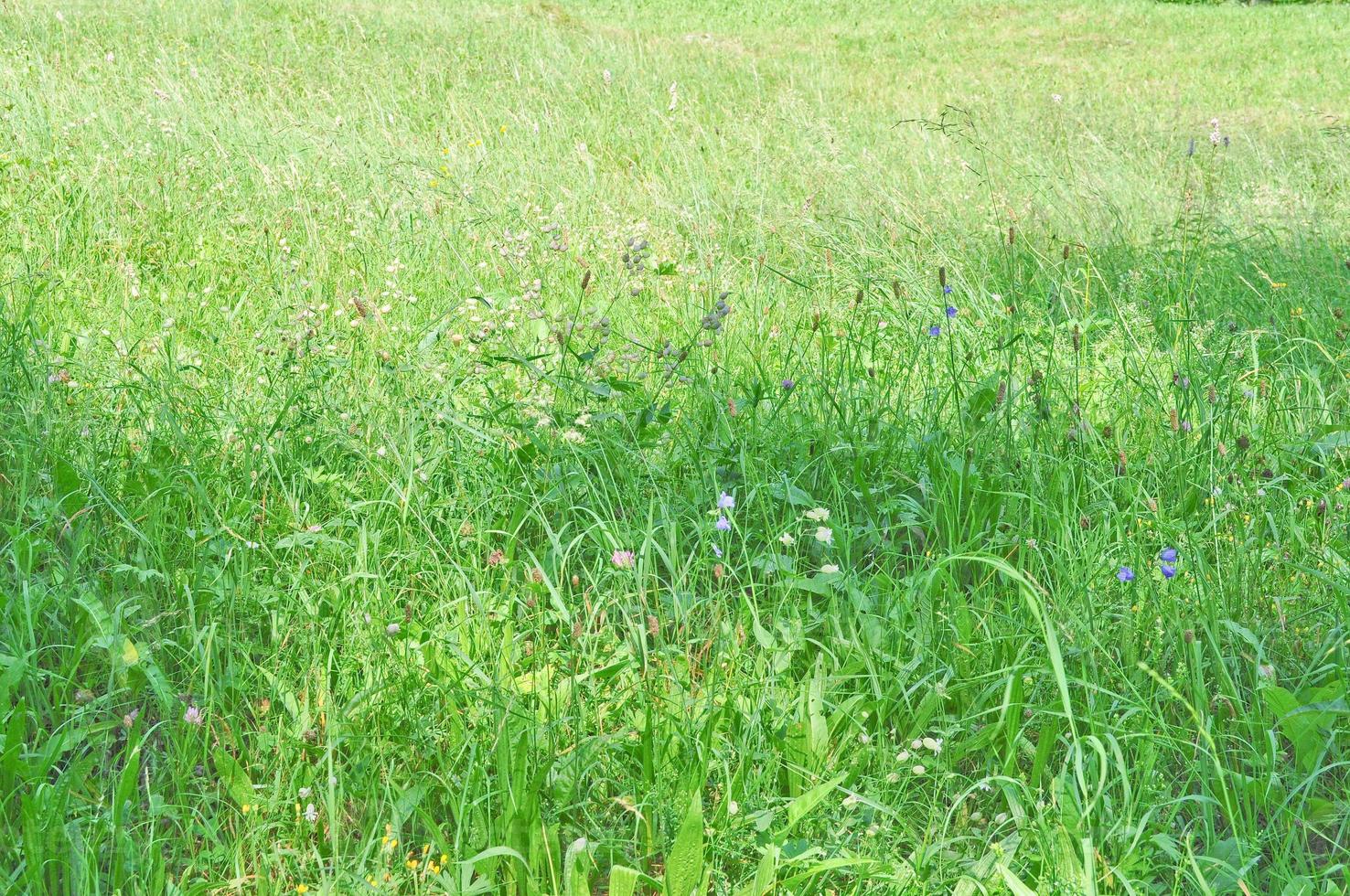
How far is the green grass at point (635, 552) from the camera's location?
1622 millimetres

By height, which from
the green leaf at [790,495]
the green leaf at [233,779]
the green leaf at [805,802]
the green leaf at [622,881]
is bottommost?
the green leaf at [622,881]

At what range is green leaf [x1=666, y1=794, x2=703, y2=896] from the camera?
4.99 ft

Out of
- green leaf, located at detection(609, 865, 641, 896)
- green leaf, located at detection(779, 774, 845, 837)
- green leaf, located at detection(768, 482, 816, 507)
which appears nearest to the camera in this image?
green leaf, located at detection(609, 865, 641, 896)

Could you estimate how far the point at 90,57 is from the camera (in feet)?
21.9

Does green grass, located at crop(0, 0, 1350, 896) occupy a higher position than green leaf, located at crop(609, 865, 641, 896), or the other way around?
green grass, located at crop(0, 0, 1350, 896)

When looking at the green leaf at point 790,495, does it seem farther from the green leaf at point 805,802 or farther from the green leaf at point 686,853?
the green leaf at point 686,853

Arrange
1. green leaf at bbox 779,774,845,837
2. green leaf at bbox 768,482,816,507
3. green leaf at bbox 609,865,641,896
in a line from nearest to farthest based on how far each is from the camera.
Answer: green leaf at bbox 609,865,641,896
green leaf at bbox 779,774,845,837
green leaf at bbox 768,482,816,507

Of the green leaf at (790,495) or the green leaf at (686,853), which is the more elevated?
the green leaf at (790,495)

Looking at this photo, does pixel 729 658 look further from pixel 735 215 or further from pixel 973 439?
pixel 735 215

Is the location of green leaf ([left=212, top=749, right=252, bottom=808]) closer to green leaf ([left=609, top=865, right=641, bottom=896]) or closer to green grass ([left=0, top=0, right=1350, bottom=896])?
green grass ([left=0, top=0, right=1350, bottom=896])

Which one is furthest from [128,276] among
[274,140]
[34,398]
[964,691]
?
[964,691]

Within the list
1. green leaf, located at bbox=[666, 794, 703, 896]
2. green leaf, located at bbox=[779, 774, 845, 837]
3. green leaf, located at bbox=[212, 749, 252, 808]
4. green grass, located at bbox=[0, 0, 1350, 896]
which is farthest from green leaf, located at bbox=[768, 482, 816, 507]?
green leaf, located at bbox=[212, 749, 252, 808]

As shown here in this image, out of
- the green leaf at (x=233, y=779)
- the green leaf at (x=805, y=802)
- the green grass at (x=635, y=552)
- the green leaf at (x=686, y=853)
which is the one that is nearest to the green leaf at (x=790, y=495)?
the green grass at (x=635, y=552)

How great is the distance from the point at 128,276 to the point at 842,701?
299cm
